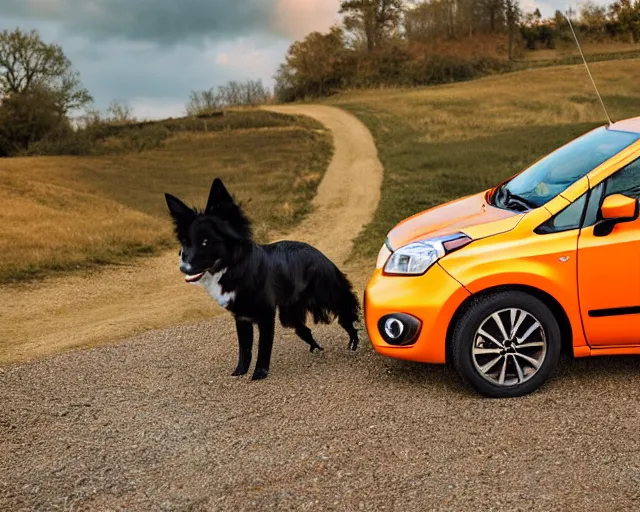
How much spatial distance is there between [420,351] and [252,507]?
1764 mm

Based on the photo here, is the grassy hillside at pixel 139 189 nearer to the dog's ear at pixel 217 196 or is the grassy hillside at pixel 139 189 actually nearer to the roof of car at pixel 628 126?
the dog's ear at pixel 217 196

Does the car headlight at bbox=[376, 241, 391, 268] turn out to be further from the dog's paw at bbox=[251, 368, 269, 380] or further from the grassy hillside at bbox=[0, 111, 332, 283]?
the grassy hillside at bbox=[0, 111, 332, 283]

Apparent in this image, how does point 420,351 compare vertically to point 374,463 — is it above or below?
above

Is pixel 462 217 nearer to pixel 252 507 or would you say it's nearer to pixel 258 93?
pixel 252 507

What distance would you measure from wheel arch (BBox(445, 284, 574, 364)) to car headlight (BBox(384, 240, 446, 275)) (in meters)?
0.38

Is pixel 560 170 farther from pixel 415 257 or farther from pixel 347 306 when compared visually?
pixel 347 306

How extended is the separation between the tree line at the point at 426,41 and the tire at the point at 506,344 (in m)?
52.3

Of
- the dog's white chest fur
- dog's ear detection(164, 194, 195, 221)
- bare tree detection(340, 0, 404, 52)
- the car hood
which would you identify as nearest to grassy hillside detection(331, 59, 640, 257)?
the car hood

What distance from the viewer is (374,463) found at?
4062 mm

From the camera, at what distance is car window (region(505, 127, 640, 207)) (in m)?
5.13

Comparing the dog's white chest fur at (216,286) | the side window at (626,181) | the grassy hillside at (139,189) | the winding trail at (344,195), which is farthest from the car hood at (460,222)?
the grassy hillside at (139,189)

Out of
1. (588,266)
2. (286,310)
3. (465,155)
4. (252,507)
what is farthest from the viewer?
(465,155)

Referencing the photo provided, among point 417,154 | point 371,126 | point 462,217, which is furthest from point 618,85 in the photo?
point 462,217

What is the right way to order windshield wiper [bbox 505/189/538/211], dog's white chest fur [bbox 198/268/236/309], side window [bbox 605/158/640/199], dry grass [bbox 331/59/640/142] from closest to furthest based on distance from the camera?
side window [bbox 605/158/640/199] → windshield wiper [bbox 505/189/538/211] → dog's white chest fur [bbox 198/268/236/309] → dry grass [bbox 331/59/640/142]
